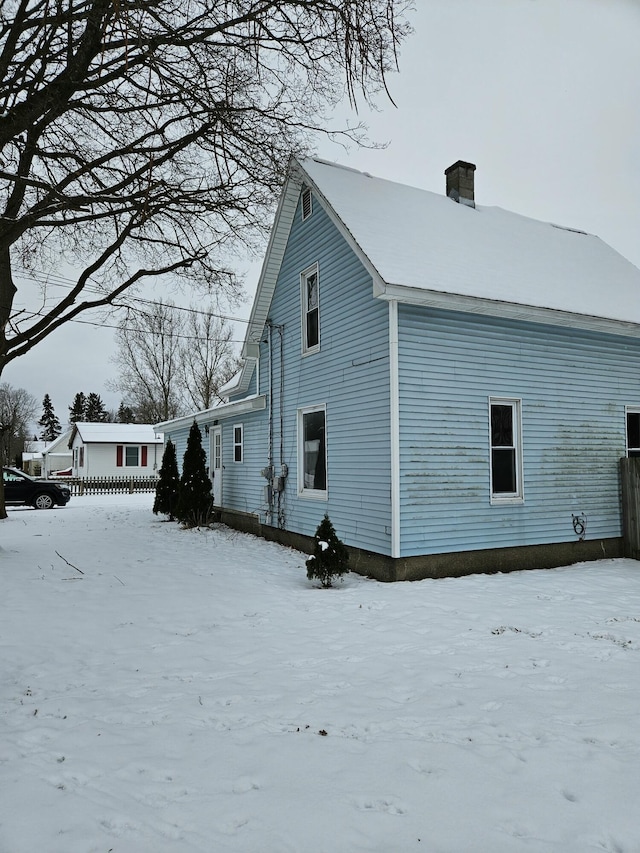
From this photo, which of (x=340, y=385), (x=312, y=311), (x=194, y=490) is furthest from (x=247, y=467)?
(x=340, y=385)

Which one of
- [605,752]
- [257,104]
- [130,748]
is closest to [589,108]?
[257,104]

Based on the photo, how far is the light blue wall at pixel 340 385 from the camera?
331 inches

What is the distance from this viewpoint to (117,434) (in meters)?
35.8

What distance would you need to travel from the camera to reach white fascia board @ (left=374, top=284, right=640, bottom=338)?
7.91m

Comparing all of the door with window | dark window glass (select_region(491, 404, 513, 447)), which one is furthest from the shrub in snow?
the door with window

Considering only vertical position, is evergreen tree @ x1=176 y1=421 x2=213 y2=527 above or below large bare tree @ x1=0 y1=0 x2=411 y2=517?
below

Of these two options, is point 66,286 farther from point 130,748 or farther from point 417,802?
point 417,802

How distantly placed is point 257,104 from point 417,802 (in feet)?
20.9

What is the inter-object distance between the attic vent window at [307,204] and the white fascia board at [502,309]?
4029mm

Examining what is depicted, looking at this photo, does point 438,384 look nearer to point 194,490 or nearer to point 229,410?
point 229,410

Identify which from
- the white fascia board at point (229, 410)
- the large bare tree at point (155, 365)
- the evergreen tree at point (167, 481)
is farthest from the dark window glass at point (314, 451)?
the large bare tree at point (155, 365)

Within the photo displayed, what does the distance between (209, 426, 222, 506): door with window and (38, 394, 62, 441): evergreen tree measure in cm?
8687

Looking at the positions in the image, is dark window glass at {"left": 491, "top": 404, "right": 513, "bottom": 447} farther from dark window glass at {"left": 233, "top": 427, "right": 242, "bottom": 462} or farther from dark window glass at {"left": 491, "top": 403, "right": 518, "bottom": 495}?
dark window glass at {"left": 233, "top": 427, "right": 242, "bottom": 462}

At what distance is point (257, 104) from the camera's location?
6137mm
